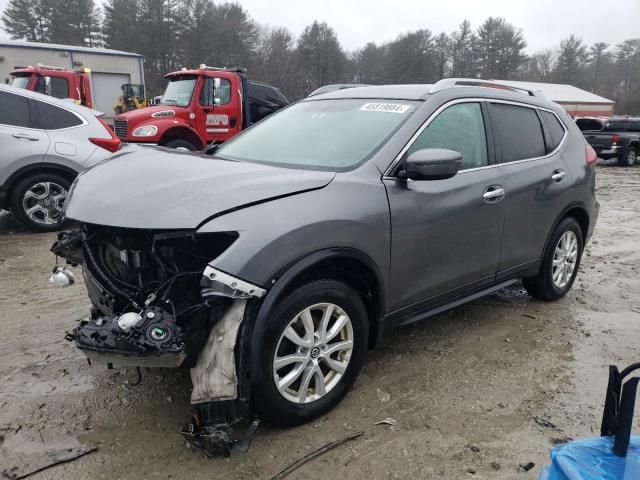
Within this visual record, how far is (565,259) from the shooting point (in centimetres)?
462

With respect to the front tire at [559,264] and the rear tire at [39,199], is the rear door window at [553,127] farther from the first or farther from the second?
the rear tire at [39,199]

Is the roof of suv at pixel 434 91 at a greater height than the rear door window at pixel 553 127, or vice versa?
the roof of suv at pixel 434 91

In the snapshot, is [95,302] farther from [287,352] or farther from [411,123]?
[411,123]

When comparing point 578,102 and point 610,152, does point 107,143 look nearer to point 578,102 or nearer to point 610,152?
point 610,152

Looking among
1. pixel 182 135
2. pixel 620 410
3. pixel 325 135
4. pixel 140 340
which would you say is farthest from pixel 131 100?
pixel 620 410

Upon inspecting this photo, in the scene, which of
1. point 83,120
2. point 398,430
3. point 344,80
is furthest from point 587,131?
point 344,80

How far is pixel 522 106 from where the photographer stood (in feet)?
13.6

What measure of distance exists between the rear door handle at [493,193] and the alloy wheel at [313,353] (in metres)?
1.40

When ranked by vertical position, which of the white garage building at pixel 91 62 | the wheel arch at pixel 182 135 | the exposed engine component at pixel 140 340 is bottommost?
the exposed engine component at pixel 140 340

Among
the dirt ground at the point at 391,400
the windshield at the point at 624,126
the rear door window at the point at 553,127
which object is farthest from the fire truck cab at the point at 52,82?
the windshield at the point at 624,126

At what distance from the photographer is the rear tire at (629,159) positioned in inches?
723

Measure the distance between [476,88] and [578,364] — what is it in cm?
205

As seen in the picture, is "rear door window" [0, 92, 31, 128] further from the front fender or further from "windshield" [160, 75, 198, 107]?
the front fender

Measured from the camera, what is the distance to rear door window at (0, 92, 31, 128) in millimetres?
6309
